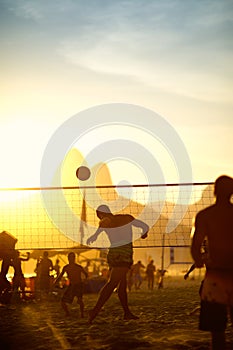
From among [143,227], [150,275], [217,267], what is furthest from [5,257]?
[150,275]

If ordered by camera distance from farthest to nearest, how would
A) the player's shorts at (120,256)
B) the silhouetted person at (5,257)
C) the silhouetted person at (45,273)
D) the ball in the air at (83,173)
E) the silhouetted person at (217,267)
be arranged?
the ball in the air at (83,173) → the silhouetted person at (45,273) → the silhouetted person at (5,257) → the player's shorts at (120,256) → the silhouetted person at (217,267)

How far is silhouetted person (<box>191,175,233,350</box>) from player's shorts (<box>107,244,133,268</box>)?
4.27 m

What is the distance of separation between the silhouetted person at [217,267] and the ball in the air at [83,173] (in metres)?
15.1

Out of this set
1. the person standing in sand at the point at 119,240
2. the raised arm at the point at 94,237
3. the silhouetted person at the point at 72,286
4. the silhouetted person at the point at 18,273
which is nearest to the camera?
the raised arm at the point at 94,237

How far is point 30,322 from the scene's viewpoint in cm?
1086

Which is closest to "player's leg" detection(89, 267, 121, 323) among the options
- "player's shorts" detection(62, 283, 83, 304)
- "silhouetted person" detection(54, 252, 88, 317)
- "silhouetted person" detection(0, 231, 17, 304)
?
"silhouetted person" detection(54, 252, 88, 317)

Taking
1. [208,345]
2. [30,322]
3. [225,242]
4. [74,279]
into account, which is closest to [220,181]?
[225,242]

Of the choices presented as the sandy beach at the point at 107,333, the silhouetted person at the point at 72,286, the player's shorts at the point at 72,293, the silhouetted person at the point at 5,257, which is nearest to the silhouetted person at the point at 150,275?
the silhouetted person at the point at 5,257

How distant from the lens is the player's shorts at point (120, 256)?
33.5 feet

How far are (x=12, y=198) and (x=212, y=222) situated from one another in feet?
29.0

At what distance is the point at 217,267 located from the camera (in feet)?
19.4

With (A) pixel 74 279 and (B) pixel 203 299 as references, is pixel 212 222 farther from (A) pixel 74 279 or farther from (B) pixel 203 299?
(A) pixel 74 279

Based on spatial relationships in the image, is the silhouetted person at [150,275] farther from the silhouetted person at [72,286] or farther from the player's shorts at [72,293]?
the player's shorts at [72,293]

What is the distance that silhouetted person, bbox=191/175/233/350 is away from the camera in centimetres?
584
